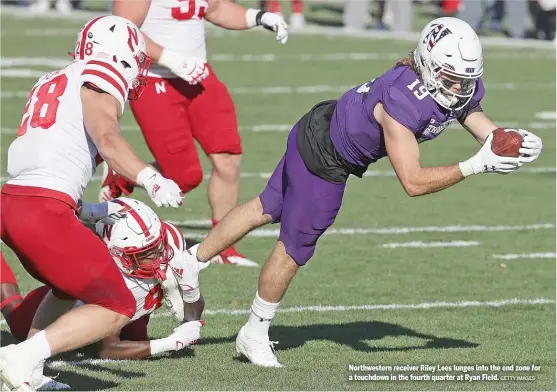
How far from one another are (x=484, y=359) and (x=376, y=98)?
133 cm

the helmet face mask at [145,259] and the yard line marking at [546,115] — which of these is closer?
the helmet face mask at [145,259]

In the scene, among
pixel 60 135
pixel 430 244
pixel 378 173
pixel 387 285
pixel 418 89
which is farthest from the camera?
pixel 378 173

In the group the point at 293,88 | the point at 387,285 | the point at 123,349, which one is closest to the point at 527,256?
the point at 387,285

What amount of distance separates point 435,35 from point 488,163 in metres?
0.60

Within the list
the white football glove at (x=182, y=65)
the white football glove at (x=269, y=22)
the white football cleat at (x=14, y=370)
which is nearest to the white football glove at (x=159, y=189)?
the white football cleat at (x=14, y=370)

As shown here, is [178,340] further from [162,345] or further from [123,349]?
[123,349]

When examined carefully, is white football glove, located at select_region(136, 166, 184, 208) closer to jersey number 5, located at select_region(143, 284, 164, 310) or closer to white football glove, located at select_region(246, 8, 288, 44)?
jersey number 5, located at select_region(143, 284, 164, 310)

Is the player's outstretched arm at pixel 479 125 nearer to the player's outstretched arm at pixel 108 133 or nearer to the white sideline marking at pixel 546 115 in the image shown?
the player's outstretched arm at pixel 108 133

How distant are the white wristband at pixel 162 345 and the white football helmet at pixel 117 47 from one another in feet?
3.66

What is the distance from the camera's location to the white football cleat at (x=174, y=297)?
5.71 m

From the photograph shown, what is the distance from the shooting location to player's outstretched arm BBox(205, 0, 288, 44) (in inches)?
309

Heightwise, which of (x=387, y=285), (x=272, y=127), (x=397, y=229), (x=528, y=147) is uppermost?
(x=528, y=147)

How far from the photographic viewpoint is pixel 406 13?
67.5ft

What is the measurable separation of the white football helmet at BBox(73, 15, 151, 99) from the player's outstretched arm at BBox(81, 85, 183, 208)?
0.23 m
